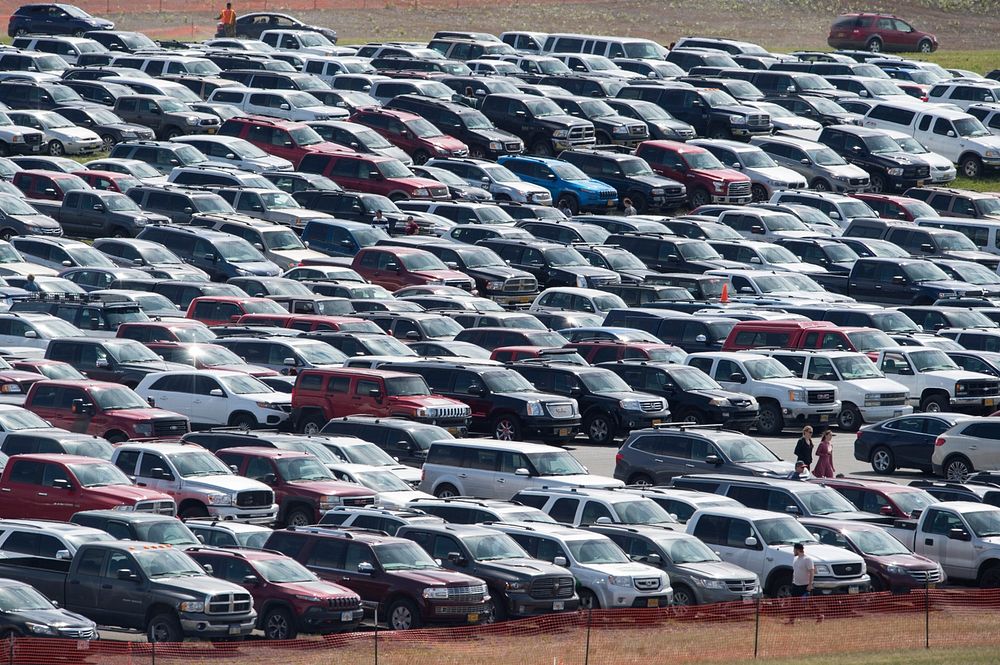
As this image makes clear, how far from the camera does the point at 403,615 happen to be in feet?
75.2

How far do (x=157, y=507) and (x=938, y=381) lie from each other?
17967 mm

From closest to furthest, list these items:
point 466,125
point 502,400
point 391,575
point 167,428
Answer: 1. point 391,575
2. point 167,428
3. point 502,400
4. point 466,125

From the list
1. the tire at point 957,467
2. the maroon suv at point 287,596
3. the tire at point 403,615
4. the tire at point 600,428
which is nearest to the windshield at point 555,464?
the tire at point 600,428

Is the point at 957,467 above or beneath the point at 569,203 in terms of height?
beneath

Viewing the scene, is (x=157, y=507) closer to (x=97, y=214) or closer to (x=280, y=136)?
(x=97, y=214)

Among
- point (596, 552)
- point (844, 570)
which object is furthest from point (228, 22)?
point (844, 570)

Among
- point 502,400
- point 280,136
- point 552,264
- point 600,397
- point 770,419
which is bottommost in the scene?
point 770,419

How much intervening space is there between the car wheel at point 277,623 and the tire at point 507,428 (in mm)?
13063

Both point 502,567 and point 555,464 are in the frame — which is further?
point 555,464

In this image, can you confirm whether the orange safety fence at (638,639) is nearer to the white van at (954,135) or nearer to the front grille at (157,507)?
the front grille at (157,507)

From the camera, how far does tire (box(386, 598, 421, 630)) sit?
22703 mm

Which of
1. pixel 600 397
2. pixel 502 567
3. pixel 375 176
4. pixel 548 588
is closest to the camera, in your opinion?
pixel 548 588

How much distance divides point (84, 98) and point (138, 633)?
4176cm

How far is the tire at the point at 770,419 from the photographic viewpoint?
37.1 meters
